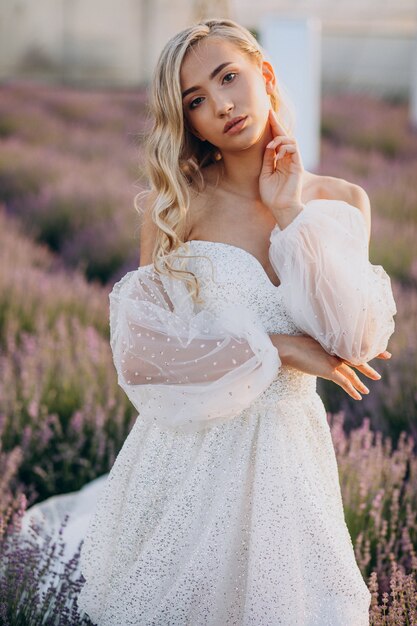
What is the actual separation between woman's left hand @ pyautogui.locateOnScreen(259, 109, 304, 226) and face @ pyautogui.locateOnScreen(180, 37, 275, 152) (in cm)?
5

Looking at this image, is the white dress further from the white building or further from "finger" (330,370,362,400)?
the white building

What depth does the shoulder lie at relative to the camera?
206 centimetres

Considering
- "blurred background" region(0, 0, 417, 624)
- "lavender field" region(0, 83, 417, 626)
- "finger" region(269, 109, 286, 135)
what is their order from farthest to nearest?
"blurred background" region(0, 0, 417, 624) < "lavender field" region(0, 83, 417, 626) < "finger" region(269, 109, 286, 135)

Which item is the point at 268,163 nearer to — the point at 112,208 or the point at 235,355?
the point at 235,355

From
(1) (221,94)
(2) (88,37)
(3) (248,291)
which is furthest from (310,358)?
(2) (88,37)

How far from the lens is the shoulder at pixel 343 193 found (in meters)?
2.06

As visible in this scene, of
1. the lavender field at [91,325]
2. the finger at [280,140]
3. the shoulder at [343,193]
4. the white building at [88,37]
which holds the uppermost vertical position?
the finger at [280,140]

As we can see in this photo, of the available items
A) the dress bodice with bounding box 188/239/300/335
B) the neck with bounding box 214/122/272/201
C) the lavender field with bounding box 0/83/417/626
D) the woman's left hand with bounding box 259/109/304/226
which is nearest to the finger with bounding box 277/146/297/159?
the woman's left hand with bounding box 259/109/304/226

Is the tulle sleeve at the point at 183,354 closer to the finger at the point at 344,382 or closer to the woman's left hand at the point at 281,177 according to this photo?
the finger at the point at 344,382

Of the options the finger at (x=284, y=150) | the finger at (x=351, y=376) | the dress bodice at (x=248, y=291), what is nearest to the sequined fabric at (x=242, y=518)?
the dress bodice at (x=248, y=291)

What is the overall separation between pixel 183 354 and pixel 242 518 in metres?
0.37

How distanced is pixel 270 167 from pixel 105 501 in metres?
0.88

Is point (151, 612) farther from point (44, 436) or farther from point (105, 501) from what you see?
point (44, 436)

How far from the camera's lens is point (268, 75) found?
208cm
